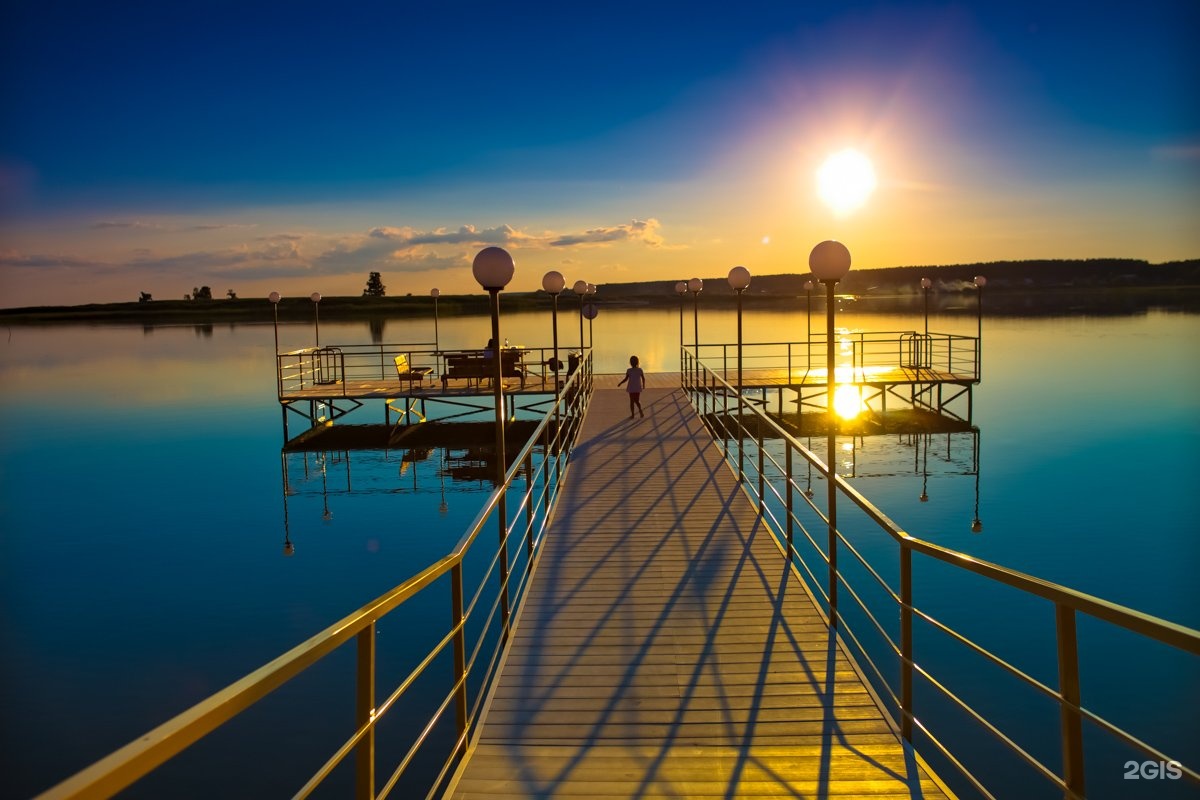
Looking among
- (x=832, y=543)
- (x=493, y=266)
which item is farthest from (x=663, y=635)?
(x=493, y=266)

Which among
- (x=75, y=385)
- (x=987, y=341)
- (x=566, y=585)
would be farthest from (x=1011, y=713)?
(x=987, y=341)

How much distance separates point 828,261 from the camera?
5930 millimetres

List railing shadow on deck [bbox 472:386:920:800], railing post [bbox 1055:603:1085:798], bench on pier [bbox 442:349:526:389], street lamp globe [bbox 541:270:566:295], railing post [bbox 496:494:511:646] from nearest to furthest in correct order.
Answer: railing post [bbox 1055:603:1085:798] < railing shadow on deck [bbox 472:386:920:800] < railing post [bbox 496:494:511:646] < street lamp globe [bbox 541:270:566:295] < bench on pier [bbox 442:349:526:389]

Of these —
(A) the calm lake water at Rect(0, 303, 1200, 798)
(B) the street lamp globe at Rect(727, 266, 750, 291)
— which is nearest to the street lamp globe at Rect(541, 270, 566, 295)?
(B) the street lamp globe at Rect(727, 266, 750, 291)

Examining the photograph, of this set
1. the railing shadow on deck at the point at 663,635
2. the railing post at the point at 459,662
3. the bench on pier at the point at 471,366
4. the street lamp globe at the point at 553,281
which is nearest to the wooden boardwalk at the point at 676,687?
the railing shadow on deck at the point at 663,635

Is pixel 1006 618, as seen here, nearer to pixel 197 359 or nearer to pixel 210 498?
pixel 210 498

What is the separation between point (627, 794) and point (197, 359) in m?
46.8

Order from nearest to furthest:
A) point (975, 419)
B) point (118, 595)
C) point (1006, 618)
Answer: point (1006, 618) → point (118, 595) → point (975, 419)

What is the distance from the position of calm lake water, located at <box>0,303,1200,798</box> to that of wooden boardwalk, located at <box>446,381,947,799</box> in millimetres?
2969

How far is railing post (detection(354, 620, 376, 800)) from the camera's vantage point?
2479 millimetres

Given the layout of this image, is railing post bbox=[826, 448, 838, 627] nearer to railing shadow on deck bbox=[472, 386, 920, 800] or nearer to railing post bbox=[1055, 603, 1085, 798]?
railing shadow on deck bbox=[472, 386, 920, 800]

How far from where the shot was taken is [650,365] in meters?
39.2

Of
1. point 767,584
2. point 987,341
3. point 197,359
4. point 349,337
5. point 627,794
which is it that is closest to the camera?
point 627,794

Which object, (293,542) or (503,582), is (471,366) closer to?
(293,542)
